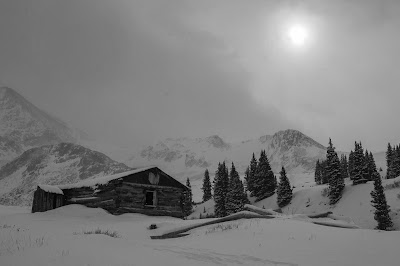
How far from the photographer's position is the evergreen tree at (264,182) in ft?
201

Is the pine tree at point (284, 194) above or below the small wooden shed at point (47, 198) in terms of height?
above

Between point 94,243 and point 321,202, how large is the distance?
45.5 metres

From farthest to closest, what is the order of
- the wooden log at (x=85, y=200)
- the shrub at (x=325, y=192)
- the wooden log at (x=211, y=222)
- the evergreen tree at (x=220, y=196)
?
1. the evergreen tree at (x=220, y=196)
2. the shrub at (x=325, y=192)
3. the wooden log at (x=85, y=200)
4. the wooden log at (x=211, y=222)

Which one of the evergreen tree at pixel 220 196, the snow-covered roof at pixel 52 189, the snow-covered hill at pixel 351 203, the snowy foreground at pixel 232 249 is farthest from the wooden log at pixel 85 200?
the evergreen tree at pixel 220 196

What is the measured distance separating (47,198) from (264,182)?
1700 inches

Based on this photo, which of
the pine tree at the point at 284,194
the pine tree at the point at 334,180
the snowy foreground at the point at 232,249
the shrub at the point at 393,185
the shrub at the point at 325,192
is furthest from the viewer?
the pine tree at the point at 284,194

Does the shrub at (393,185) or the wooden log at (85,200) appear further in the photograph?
the shrub at (393,185)

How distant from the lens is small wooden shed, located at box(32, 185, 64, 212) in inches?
989

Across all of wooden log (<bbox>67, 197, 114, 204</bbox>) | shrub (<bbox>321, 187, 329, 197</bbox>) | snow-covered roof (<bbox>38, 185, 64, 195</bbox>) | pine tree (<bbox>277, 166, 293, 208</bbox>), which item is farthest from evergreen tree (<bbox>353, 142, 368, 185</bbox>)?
snow-covered roof (<bbox>38, 185, 64, 195</bbox>)

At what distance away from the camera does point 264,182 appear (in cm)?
6166

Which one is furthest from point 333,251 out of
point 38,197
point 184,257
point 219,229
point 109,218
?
point 38,197

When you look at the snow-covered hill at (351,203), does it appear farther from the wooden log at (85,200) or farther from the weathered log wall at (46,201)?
the weathered log wall at (46,201)

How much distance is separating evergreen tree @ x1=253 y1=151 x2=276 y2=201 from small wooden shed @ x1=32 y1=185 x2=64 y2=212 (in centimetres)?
4177

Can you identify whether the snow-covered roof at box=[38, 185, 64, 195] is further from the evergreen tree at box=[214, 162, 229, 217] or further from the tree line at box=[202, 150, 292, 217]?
the evergreen tree at box=[214, 162, 229, 217]
